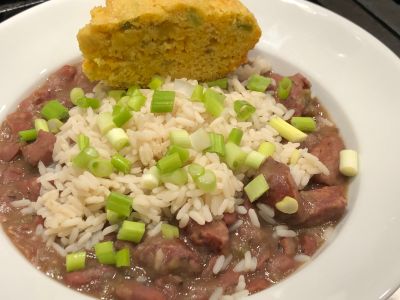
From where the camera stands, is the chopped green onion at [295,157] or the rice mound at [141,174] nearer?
the rice mound at [141,174]

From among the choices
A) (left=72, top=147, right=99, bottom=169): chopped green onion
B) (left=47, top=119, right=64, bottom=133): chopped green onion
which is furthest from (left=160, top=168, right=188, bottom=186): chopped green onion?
(left=47, top=119, right=64, bottom=133): chopped green onion

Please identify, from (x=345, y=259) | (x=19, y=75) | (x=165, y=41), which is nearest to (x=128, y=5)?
(x=165, y=41)

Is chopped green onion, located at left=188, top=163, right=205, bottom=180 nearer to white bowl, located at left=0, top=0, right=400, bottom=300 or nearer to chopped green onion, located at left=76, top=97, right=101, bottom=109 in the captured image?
white bowl, located at left=0, top=0, right=400, bottom=300

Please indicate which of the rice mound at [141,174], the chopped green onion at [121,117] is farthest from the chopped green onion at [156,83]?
the chopped green onion at [121,117]

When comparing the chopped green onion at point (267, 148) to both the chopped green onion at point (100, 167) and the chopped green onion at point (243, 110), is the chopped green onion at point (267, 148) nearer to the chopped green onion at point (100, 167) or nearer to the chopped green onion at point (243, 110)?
the chopped green onion at point (243, 110)

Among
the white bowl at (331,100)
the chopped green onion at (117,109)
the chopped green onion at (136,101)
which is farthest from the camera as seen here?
the chopped green onion at (136,101)

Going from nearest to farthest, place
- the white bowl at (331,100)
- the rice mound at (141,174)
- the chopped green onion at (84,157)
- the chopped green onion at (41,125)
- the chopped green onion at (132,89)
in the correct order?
the white bowl at (331,100)
the rice mound at (141,174)
the chopped green onion at (84,157)
the chopped green onion at (41,125)
the chopped green onion at (132,89)

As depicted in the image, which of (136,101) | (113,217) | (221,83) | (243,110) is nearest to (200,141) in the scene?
(243,110)
